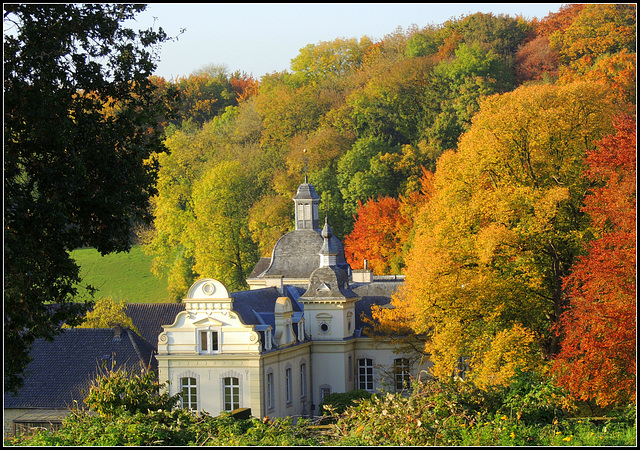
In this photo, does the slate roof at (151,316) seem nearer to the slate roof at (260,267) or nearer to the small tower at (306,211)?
the slate roof at (260,267)

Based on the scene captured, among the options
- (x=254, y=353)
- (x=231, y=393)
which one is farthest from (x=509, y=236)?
(x=231, y=393)

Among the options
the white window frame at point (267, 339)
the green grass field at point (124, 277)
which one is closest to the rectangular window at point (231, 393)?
the white window frame at point (267, 339)

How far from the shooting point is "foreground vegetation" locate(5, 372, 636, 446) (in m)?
14.4

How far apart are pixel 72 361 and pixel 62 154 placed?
25.6m

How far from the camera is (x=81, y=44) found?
16703mm

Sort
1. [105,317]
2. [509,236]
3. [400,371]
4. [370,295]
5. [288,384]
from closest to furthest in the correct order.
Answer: [509,236]
[288,384]
[400,371]
[105,317]
[370,295]

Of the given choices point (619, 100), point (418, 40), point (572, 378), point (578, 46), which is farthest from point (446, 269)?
point (418, 40)

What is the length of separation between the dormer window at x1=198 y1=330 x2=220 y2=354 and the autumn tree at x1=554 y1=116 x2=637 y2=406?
55.7 feet

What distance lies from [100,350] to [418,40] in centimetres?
4511

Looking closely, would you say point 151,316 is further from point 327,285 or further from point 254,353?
point 254,353

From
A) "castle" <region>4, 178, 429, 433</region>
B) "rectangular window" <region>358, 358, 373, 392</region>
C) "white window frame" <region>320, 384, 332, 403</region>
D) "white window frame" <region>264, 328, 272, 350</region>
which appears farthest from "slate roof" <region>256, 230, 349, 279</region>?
"white window frame" <region>264, 328, 272, 350</region>

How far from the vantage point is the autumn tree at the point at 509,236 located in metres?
28.2

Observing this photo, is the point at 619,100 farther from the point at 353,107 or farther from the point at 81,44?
the point at 81,44

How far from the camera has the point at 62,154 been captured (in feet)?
52.9
